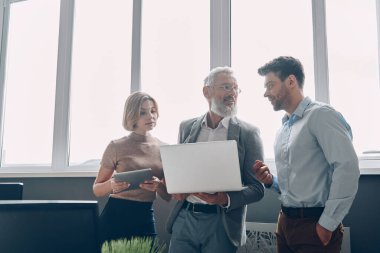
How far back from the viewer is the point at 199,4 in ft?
9.98

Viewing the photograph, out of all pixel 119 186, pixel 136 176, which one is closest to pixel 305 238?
pixel 136 176

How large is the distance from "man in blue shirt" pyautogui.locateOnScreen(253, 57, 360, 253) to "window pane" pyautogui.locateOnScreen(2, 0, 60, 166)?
8.34ft

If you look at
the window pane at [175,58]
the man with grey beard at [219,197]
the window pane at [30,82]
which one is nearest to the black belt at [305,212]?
the man with grey beard at [219,197]

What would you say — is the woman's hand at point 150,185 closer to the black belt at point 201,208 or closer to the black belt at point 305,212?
the black belt at point 201,208

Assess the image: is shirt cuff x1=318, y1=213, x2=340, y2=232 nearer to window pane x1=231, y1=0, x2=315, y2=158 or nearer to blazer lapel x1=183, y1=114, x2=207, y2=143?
blazer lapel x1=183, y1=114, x2=207, y2=143

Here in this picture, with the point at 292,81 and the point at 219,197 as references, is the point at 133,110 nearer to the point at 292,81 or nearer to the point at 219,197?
the point at 219,197

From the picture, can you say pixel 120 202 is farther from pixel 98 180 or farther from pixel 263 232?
pixel 263 232

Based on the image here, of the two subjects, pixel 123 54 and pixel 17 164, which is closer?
pixel 123 54

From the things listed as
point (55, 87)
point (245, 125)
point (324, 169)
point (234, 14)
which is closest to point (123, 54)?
point (55, 87)

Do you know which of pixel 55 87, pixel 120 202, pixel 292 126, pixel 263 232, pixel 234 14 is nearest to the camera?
pixel 292 126

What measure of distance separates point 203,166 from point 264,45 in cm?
143

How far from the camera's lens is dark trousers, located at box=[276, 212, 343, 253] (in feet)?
5.15

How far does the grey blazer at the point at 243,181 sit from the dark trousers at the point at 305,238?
0.70ft

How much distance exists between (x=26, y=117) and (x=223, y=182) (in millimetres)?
2846
